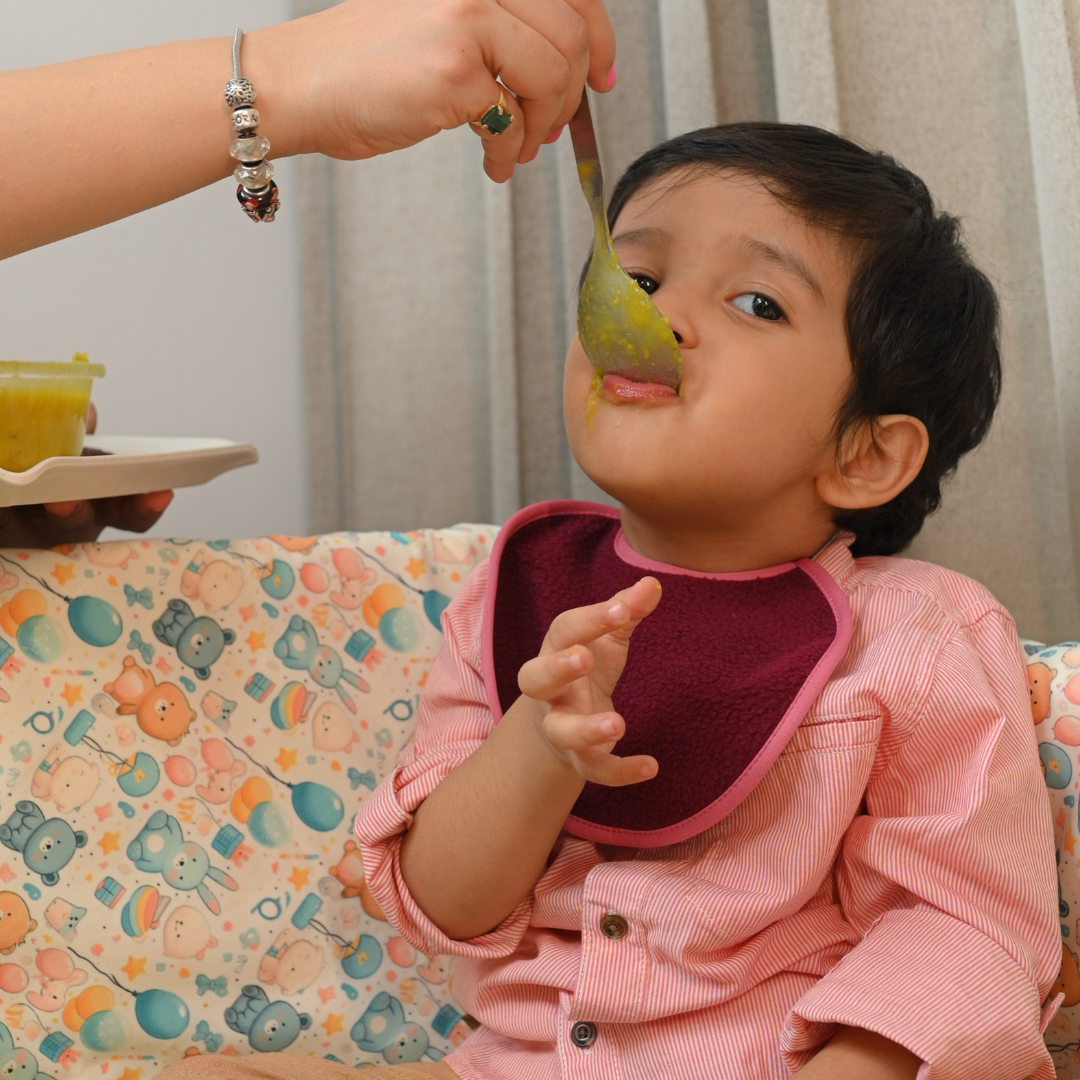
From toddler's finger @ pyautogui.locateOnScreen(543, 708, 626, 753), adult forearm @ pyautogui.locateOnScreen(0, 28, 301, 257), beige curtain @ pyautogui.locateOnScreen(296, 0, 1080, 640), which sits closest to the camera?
toddler's finger @ pyautogui.locateOnScreen(543, 708, 626, 753)

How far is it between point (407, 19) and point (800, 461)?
0.40 m

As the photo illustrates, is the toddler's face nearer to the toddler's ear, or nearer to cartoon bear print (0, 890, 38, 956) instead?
the toddler's ear

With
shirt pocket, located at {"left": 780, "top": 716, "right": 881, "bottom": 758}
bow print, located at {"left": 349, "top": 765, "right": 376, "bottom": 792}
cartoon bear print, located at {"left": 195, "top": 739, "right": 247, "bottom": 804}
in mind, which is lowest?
bow print, located at {"left": 349, "top": 765, "right": 376, "bottom": 792}

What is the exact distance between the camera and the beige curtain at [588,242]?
46.7 inches

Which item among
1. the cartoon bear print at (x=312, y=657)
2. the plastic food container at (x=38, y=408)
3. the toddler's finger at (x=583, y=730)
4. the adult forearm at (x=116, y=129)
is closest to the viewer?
the toddler's finger at (x=583, y=730)

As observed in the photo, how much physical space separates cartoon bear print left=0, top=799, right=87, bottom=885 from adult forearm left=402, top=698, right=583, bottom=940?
267mm

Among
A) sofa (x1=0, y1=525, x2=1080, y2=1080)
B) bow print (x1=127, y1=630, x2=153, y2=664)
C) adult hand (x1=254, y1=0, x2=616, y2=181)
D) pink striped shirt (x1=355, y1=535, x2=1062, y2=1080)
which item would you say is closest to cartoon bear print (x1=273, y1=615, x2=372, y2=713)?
sofa (x1=0, y1=525, x2=1080, y2=1080)

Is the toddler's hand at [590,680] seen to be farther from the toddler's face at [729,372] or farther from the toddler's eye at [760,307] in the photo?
the toddler's eye at [760,307]

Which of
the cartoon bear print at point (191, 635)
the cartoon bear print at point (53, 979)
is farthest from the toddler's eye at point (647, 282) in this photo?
the cartoon bear print at point (53, 979)

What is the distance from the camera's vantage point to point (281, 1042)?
0.90 m

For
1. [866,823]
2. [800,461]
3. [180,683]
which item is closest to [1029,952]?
[866,823]

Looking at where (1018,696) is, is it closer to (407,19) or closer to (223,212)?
(407,19)

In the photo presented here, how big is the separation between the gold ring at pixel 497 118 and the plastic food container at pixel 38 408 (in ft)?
1.16

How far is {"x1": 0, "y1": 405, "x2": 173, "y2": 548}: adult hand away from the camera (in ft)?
2.95
